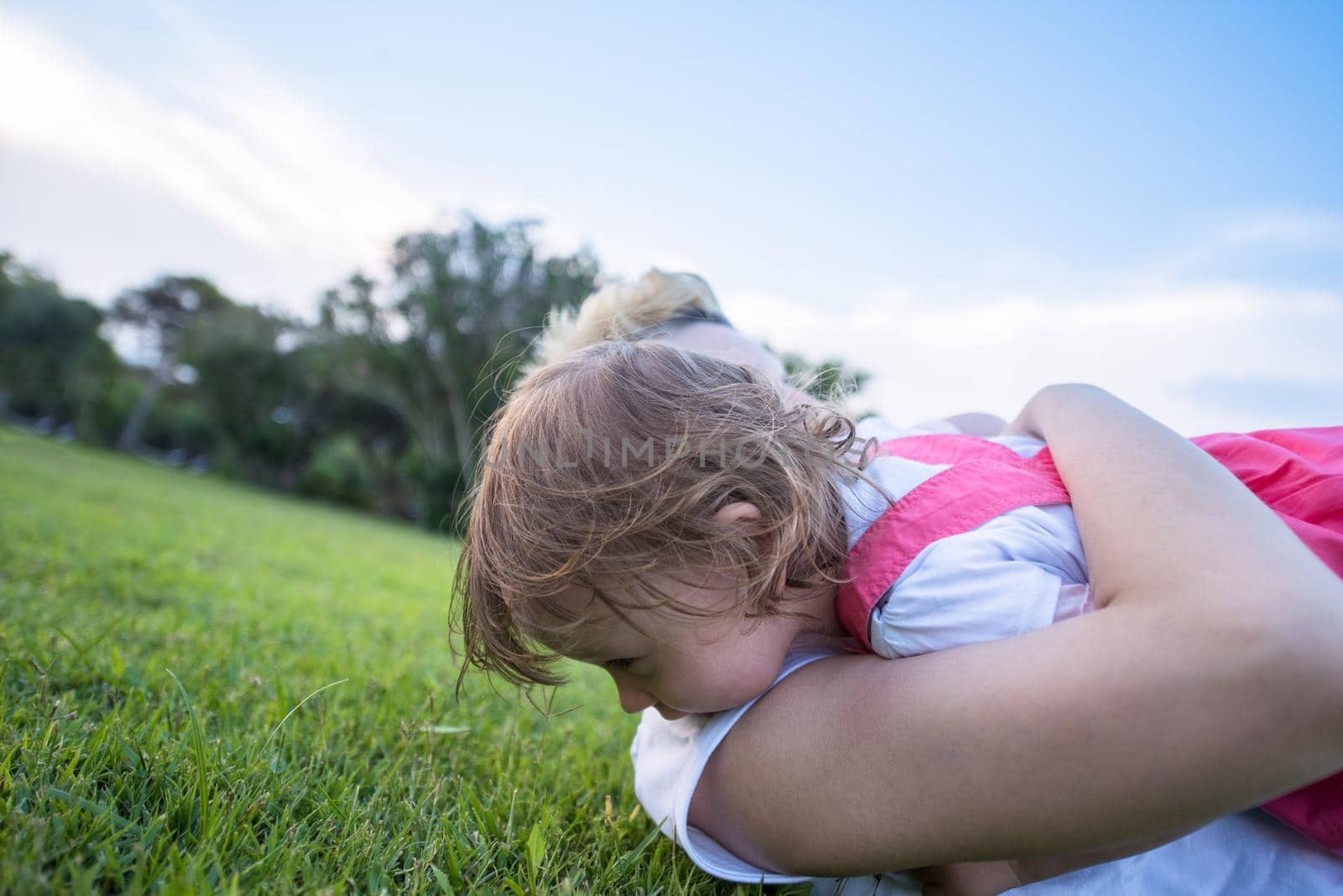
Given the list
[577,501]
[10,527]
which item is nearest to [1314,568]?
[577,501]

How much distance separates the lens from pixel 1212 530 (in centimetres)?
86

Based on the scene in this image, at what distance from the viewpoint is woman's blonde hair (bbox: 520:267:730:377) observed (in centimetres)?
259

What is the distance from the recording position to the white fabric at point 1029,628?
103cm

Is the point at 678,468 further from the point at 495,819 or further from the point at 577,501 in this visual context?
the point at 495,819

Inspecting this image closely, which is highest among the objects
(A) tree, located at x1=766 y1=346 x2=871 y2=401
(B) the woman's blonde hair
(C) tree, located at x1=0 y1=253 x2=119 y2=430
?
(B) the woman's blonde hair

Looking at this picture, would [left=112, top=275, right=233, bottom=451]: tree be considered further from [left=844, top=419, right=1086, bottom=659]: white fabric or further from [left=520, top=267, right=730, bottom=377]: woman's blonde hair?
[left=844, top=419, right=1086, bottom=659]: white fabric

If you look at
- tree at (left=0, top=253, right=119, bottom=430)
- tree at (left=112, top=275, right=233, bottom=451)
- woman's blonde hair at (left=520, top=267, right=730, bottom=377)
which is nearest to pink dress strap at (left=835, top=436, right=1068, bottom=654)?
woman's blonde hair at (left=520, top=267, right=730, bottom=377)

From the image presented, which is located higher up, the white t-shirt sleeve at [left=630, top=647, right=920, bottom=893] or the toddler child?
the toddler child

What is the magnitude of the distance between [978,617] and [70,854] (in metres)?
1.26

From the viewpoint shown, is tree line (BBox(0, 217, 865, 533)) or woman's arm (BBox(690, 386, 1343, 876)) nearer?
woman's arm (BBox(690, 386, 1343, 876))

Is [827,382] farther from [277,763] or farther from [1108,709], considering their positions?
[277,763]

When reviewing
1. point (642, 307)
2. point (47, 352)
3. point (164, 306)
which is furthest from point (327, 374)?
point (642, 307)

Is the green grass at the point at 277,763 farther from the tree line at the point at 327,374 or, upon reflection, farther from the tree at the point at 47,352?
the tree at the point at 47,352

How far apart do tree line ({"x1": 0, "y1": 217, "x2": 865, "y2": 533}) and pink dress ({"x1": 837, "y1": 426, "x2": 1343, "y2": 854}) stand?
1723cm
